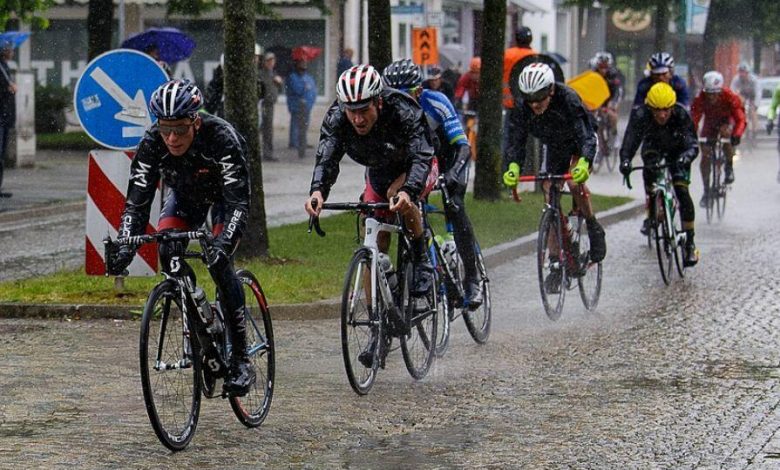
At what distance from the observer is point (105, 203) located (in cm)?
1245

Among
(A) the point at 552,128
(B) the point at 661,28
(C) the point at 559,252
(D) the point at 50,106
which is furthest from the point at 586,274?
(B) the point at 661,28

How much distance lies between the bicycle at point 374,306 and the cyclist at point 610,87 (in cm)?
2040

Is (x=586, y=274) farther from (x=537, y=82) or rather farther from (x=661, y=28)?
(x=661, y=28)

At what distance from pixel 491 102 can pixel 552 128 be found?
8115 mm

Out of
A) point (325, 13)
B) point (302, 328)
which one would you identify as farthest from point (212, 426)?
point (325, 13)

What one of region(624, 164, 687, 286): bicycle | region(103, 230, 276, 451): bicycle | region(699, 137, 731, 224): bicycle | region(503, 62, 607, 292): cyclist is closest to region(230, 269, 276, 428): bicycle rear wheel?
region(103, 230, 276, 451): bicycle

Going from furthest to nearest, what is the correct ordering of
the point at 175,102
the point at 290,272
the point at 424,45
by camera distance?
the point at 424,45
the point at 290,272
the point at 175,102

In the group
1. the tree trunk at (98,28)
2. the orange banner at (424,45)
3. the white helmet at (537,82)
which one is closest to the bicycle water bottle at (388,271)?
the white helmet at (537,82)

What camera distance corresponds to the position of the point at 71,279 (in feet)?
44.0

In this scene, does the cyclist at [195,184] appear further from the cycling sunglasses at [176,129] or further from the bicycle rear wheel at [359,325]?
the bicycle rear wheel at [359,325]

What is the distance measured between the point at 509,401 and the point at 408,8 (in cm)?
2216

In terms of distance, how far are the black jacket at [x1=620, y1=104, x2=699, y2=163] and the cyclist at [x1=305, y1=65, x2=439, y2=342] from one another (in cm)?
553

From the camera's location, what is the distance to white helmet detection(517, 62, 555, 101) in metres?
12.1

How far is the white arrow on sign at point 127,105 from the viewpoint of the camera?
12.4m
